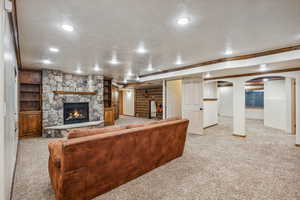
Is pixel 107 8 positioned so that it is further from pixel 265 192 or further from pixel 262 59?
pixel 262 59

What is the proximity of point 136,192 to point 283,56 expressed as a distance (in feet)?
14.1

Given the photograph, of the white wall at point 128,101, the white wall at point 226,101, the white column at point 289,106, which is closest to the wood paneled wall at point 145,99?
the white wall at point 128,101

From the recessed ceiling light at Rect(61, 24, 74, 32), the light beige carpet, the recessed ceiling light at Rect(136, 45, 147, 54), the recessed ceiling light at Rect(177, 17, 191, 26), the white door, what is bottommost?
the light beige carpet

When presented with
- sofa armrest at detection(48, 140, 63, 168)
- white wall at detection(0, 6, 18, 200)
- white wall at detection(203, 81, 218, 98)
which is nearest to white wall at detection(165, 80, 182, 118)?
white wall at detection(203, 81, 218, 98)

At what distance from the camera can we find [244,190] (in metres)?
2.11

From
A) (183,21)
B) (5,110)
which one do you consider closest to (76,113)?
(5,110)

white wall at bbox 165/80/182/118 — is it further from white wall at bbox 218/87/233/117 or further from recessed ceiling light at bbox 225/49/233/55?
white wall at bbox 218/87/233/117

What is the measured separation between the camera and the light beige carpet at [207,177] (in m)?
2.01

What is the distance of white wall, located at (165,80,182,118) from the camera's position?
657 centimetres

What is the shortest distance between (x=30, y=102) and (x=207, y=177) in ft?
22.2

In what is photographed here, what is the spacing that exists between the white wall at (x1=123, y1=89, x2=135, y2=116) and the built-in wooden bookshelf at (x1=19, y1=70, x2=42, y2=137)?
637cm

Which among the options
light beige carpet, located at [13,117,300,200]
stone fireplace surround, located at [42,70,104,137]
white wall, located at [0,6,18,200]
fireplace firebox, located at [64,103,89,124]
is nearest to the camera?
white wall, located at [0,6,18,200]

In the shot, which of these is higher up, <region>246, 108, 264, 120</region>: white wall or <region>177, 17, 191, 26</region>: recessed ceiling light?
<region>177, 17, 191, 26</region>: recessed ceiling light

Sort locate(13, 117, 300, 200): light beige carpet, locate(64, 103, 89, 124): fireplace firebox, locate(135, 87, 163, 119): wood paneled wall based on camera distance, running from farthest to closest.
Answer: locate(135, 87, 163, 119): wood paneled wall
locate(64, 103, 89, 124): fireplace firebox
locate(13, 117, 300, 200): light beige carpet
